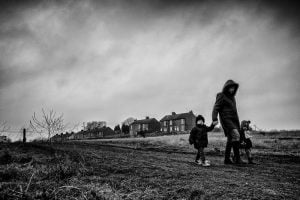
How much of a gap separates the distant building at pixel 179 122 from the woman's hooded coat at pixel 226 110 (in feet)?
229

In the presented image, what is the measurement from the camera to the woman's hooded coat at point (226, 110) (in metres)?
5.78

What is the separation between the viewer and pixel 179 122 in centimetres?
7638

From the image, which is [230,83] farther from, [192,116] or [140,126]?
[140,126]

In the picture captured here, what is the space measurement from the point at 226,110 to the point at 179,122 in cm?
7144

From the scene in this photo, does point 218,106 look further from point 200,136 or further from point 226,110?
point 200,136

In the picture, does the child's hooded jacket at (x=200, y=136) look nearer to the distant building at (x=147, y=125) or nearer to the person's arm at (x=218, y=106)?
the person's arm at (x=218, y=106)

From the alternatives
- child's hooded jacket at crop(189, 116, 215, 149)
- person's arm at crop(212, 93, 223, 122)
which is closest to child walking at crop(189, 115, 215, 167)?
child's hooded jacket at crop(189, 116, 215, 149)

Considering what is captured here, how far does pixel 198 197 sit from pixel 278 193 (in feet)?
3.53

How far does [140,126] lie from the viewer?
8388cm

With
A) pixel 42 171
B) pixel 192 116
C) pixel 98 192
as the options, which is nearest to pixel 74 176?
pixel 42 171

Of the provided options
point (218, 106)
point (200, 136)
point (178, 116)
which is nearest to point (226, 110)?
point (218, 106)

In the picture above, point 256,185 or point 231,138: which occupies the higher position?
point 231,138

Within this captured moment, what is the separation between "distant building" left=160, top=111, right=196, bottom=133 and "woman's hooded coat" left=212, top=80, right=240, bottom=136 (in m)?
69.7

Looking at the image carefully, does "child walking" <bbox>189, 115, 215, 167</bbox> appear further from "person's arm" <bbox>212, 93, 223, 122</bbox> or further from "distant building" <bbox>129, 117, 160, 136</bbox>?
"distant building" <bbox>129, 117, 160, 136</bbox>
